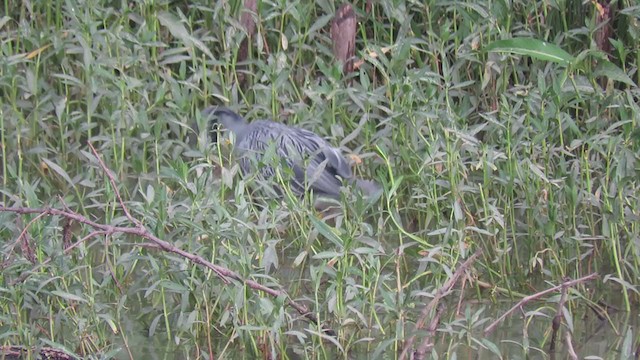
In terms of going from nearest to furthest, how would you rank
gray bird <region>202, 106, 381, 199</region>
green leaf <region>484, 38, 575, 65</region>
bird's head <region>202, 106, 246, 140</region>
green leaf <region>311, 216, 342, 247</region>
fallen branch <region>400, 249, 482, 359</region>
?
fallen branch <region>400, 249, 482, 359</region> → green leaf <region>311, 216, 342, 247</region> → gray bird <region>202, 106, 381, 199</region> → green leaf <region>484, 38, 575, 65</region> → bird's head <region>202, 106, 246, 140</region>

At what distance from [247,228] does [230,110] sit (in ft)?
6.42

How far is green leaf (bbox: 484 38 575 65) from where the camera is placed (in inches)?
253

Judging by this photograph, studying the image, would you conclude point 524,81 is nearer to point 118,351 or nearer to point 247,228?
point 247,228

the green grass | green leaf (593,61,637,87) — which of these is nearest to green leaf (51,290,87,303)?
the green grass

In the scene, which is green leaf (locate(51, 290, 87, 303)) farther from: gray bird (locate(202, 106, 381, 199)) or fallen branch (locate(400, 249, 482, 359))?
gray bird (locate(202, 106, 381, 199))

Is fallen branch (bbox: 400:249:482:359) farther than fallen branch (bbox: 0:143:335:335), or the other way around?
fallen branch (bbox: 0:143:335:335)

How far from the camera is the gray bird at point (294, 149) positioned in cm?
609

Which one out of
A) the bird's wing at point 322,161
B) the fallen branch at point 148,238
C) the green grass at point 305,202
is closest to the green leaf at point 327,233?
the green grass at point 305,202

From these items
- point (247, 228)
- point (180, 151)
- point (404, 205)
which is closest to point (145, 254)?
point (247, 228)

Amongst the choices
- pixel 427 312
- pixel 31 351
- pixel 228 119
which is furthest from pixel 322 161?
pixel 31 351

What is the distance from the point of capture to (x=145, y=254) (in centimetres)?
516

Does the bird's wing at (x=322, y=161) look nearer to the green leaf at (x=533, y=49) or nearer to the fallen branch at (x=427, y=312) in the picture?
the green leaf at (x=533, y=49)

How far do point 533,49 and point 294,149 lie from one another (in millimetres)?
1442

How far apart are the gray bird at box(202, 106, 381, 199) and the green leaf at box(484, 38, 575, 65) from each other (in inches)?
41.6
